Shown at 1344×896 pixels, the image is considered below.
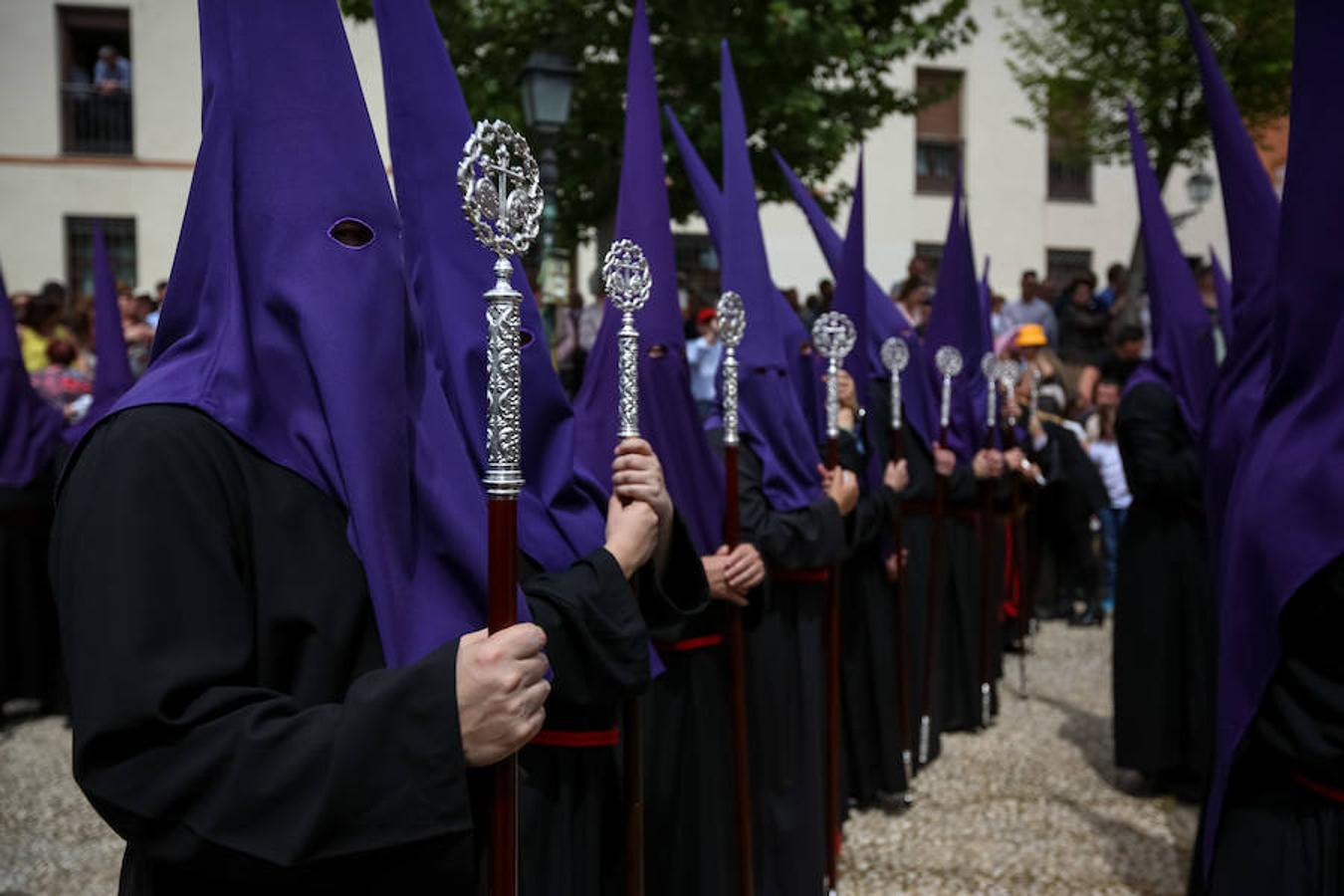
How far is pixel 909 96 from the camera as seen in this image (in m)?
14.6

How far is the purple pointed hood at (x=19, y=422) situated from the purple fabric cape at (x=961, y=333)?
17.7 feet

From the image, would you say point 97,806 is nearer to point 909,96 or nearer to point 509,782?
point 509,782

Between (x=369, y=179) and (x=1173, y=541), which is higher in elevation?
(x=369, y=179)

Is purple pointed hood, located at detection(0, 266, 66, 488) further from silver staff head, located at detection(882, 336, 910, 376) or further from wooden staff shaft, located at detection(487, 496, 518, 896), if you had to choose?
wooden staff shaft, located at detection(487, 496, 518, 896)

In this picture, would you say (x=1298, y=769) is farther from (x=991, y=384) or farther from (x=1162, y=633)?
(x=991, y=384)

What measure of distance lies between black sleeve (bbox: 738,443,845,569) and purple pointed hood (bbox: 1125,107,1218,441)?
5.82 feet

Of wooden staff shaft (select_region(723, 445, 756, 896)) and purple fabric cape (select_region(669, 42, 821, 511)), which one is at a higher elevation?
purple fabric cape (select_region(669, 42, 821, 511))

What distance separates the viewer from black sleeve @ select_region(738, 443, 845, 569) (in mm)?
4578

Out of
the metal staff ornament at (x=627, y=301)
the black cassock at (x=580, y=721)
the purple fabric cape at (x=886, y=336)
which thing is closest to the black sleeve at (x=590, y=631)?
the black cassock at (x=580, y=721)

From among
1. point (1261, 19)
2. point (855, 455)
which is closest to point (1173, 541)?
point (855, 455)

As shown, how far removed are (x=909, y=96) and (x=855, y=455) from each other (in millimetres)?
9512

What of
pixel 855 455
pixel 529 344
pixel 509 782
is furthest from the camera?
pixel 855 455

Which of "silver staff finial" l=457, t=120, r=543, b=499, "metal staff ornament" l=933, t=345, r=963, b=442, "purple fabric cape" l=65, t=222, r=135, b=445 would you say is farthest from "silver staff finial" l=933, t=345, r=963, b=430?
"silver staff finial" l=457, t=120, r=543, b=499

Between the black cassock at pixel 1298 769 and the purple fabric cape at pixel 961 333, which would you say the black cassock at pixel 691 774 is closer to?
the black cassock at pixel 1298 769
